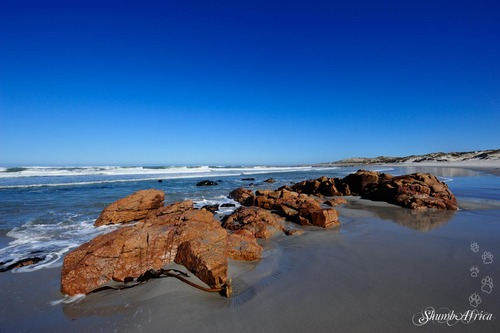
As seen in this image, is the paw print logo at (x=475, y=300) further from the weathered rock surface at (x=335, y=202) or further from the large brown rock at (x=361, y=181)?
the large brown rock at (x=361, y=181)

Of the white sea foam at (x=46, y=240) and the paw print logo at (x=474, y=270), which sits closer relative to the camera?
the paw print logo at (x=474, y=270)

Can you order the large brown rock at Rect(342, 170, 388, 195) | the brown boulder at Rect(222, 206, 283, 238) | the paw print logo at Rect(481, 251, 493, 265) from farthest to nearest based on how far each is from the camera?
the large brown rock at Rect(342, 170, 388, 195)
the brown boulder at Rect(222, 206, 283, 238)
the paw print logo at Rect(481, 251, 493, 265)

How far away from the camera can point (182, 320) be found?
3.04 meters

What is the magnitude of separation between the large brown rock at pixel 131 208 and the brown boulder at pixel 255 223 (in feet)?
12.5

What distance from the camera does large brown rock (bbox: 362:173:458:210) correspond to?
9.34 metres

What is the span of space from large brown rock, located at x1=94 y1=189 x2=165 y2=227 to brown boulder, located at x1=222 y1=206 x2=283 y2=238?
3.82 metres

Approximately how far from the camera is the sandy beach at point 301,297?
9.60ft

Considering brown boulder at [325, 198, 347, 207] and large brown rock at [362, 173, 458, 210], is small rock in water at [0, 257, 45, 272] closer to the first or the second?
brown boulder at [325, 198, 347, 207]

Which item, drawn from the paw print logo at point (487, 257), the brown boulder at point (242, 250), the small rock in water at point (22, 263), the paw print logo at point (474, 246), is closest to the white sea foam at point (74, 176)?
the small rock in water at point (22, 263)

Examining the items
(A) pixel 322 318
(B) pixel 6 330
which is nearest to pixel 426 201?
(A) pixel 322 318

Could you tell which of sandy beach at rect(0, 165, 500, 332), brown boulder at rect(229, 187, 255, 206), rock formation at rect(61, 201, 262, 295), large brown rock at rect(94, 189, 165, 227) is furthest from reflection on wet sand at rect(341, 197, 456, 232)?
large brown rock at rect(94, 189, 165, 227)

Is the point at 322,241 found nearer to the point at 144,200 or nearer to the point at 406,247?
the point at 406,247

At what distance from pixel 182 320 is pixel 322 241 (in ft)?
12.7

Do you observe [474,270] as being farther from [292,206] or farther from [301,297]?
[292,206]
